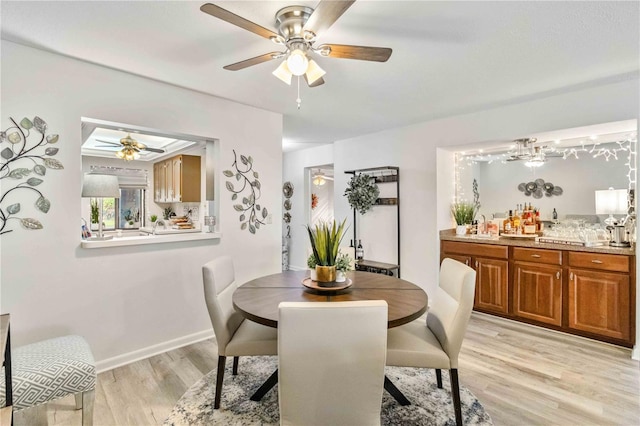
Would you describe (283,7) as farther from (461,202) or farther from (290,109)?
(461,202)

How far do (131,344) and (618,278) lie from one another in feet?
14.0

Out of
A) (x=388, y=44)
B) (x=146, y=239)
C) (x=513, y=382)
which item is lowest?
(x=513, y=382)

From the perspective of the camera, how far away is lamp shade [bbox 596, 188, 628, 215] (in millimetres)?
2957

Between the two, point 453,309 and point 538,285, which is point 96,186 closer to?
point 453,309

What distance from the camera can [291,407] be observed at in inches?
54.2

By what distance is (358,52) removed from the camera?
1747 mm

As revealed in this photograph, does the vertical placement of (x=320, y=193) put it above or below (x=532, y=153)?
below

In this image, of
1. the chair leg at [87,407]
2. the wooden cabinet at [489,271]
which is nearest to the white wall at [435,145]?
the wooden cabinet at [489,271]

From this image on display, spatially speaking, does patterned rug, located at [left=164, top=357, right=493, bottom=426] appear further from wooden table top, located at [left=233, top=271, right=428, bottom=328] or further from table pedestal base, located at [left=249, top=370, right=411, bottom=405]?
wooden table top, located at [left=233, top=271, right=428, bottom=328]

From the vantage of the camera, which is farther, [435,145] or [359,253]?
[359,253]

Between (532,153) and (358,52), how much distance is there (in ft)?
9.69

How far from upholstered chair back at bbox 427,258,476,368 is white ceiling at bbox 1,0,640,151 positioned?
4.77 ft

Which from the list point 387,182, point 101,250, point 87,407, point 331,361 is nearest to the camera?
point 331,361

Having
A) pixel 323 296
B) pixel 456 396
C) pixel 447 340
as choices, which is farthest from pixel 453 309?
pixel 323 296
